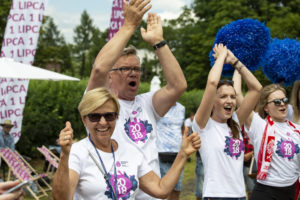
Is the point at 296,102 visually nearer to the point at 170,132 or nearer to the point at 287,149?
the point at 287,149

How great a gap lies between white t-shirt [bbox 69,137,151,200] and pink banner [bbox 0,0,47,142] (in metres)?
4.38

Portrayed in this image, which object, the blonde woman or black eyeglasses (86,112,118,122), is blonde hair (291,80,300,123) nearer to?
the blonde woman

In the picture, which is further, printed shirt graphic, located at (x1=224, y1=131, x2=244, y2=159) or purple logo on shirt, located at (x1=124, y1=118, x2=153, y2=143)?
printed shirt graphic, located at (x1=224, y1=131, x2=244, y2=159)

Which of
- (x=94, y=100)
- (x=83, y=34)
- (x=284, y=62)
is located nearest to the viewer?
(x=94, y=100)

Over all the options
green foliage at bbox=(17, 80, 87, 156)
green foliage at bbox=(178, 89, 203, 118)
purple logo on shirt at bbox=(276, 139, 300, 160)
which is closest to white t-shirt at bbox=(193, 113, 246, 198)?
purple logo on shirt at bbox=(276, 139, 300, 160)

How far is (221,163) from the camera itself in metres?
2.90

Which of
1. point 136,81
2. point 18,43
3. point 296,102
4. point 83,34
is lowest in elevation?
point 296,102

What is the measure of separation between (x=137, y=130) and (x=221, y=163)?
35.6 inches

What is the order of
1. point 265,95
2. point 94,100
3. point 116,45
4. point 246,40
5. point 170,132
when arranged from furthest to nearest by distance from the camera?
point 170,132 < point 265,95 < point 246,40 < point 116,45 < point 94,100

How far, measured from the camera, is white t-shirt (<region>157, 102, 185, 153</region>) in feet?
17.5

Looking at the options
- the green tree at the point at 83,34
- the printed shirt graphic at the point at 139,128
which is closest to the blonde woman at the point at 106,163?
the printed shirt graphic at the point at 139,128

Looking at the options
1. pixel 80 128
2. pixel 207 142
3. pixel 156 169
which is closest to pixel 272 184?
pixel 207 142

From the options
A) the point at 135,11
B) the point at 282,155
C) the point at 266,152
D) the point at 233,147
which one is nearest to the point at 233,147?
the point at 233,147

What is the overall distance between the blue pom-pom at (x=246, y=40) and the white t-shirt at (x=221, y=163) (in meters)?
0.81
